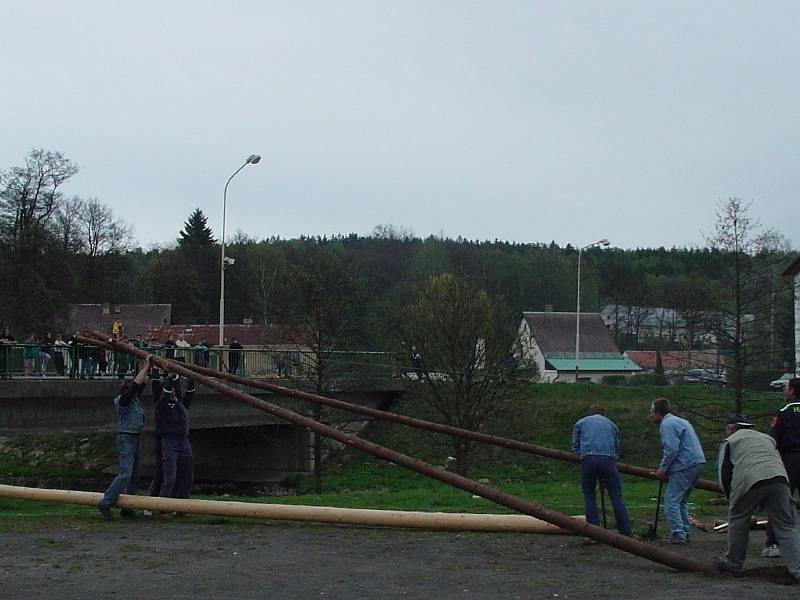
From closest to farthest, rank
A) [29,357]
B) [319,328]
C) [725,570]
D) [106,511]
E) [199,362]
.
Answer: [725,570] < [106,511] < [29,357] < [319,328] < [199,362]

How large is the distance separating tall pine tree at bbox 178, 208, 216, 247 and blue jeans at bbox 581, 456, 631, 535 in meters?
92.8

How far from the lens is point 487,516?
1241 centimetres

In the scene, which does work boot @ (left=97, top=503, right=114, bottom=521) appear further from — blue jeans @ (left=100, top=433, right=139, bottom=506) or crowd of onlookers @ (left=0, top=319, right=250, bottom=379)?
crowd of onlookers @ (left=0, top=319, right=250, bottom=379)

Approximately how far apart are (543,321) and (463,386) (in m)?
45.4

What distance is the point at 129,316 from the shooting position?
76375 mm

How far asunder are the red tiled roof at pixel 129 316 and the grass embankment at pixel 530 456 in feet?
129

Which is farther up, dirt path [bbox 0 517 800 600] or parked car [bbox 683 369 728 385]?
parked car [bbox 683 369 728 385]

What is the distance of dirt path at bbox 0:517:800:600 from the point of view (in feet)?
28.3

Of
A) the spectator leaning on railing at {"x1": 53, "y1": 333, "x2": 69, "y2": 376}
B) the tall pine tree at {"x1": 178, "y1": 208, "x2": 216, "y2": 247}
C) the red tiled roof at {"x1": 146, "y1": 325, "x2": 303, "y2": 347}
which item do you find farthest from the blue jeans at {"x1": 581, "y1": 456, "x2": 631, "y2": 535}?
the tall pine tree at {"x1": 178, "y1": 208, "x2": 216, "y2": 247}

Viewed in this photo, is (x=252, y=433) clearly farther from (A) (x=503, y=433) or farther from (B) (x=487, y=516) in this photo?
(B) (x=487, y=516)

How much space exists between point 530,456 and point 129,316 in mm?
48799

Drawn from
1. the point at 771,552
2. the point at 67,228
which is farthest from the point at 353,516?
the point at 67,228

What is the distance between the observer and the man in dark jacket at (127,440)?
13.3 m

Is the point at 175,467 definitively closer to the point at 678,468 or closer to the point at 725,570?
the point at 678,468
